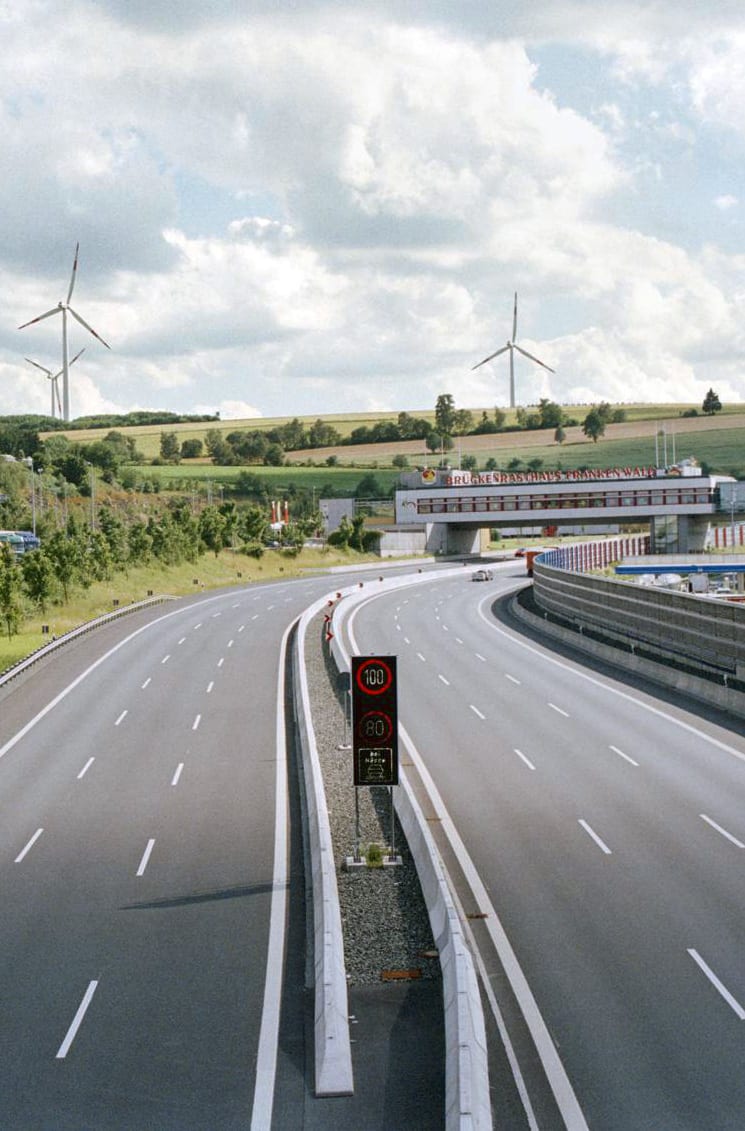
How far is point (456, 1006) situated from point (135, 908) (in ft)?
25.3

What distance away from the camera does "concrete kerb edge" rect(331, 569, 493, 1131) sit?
38.4ft

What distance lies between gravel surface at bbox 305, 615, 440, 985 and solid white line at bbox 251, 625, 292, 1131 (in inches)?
38.3

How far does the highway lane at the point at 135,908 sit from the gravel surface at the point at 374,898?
1.32 meters

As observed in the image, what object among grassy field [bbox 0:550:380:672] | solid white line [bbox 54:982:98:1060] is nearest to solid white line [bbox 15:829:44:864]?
solid white line [bbox 54:982:98:1060]

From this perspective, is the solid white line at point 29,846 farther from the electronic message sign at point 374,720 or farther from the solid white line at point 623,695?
the solid white line at point 623,695

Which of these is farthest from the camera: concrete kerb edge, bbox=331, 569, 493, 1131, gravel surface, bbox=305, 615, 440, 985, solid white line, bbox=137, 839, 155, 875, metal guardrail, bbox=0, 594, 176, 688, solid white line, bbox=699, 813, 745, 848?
metal guardrail, bbox=0, 594, 176, 688

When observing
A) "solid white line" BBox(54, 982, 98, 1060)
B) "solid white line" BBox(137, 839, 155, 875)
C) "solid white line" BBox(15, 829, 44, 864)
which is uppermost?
"solid white line" BBox(54, 982, 98, 1060)

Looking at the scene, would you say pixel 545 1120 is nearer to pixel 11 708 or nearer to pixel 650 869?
pixel 650 869

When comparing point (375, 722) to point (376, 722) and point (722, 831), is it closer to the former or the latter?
point (376, 722)

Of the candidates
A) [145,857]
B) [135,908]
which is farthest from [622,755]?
[135,908]

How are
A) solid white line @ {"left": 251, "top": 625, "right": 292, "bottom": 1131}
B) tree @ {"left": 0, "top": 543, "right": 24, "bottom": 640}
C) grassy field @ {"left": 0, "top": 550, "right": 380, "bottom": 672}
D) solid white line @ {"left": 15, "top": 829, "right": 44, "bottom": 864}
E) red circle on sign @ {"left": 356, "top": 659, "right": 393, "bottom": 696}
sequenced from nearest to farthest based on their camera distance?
solid white line @ {"left": 251, "top": 625, "right": 292, "bottom": 1131}
red circle on sign @ {"left": 356, "top": 659, "right": 393, "bottom": 696}
solid white line @ {"left": 15, "top": 829, "right": 44, "bottom": 864}
tree @ {"left": 0, "top": 543, "right": 24, "bottom": 640}
grassy field @ {"left": 0, "top": 550, "right": 380, "bottom": 672}

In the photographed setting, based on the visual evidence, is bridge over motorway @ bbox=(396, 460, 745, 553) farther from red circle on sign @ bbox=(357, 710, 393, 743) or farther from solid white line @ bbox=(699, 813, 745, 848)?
red circle on sign @ bbox=(357, 710, 393, 743)

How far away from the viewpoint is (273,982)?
16.6 metres

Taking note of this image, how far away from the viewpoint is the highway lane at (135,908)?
533 inches
